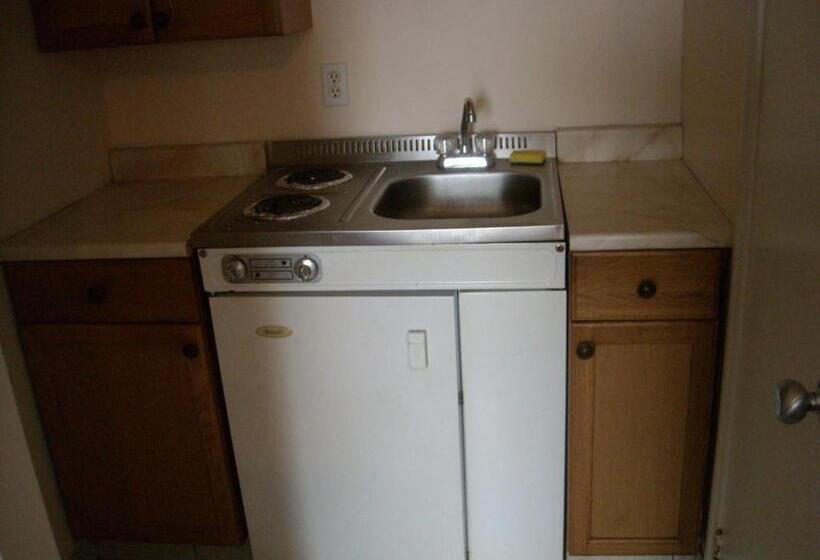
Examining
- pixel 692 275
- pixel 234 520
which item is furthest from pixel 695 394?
pixel 234 520

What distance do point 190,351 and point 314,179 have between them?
0.55 meters

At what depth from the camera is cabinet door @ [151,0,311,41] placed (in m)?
1.81

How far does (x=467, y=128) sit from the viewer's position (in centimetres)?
199

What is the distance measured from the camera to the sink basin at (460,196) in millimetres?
2012

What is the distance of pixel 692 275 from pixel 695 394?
0.26 metres

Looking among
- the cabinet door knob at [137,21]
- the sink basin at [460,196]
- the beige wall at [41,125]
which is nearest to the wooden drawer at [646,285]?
the sink basin at [460,196]

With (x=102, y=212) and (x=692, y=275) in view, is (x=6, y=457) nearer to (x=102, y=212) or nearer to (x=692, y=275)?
(x=102, y=212)

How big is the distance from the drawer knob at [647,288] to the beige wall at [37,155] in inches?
48.5

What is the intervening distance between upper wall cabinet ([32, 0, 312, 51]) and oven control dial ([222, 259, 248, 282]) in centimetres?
55

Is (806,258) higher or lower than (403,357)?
higher

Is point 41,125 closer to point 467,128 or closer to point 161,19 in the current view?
point 161,19

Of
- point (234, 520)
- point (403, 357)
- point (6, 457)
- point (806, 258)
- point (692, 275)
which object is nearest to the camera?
point (806, 258)

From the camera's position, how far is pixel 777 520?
1.18 meters

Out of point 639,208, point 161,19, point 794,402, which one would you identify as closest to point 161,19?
point 161,19
